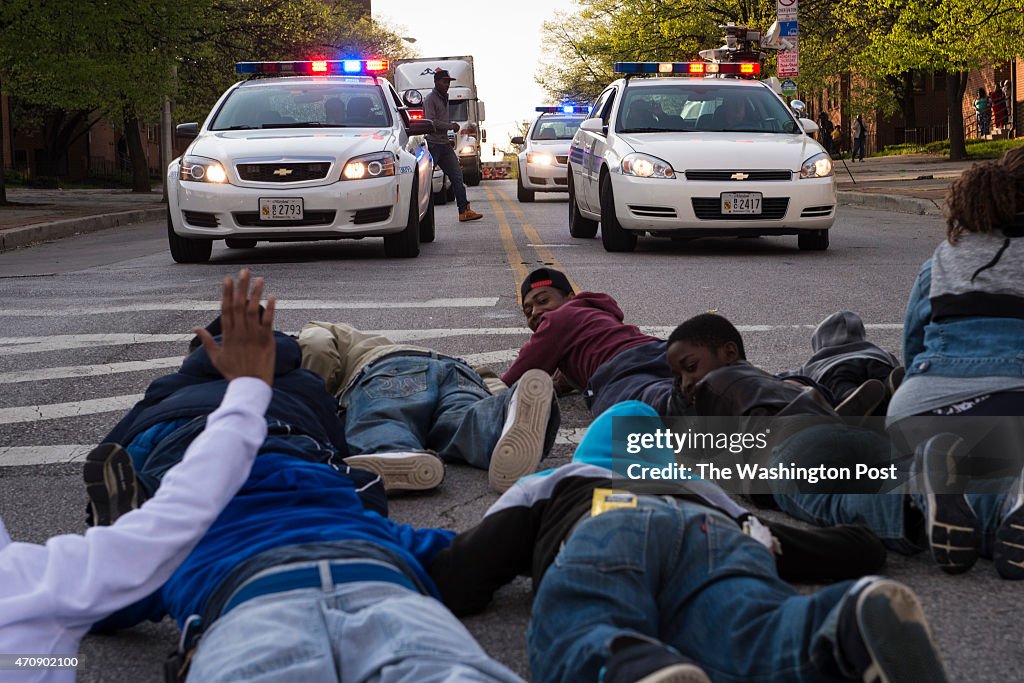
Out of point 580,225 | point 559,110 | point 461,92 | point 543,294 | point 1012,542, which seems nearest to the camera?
point 1012,542

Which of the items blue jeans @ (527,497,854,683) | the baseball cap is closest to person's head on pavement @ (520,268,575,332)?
the baseball cap

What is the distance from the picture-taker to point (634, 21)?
43.2 meters

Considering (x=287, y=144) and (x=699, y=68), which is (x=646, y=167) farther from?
(x=699, y=68)

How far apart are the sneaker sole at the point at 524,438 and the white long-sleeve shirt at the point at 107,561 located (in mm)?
1989

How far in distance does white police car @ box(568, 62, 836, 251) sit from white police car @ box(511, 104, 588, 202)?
11.0 m

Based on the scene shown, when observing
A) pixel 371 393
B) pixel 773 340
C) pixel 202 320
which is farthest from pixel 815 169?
pixel 371 393

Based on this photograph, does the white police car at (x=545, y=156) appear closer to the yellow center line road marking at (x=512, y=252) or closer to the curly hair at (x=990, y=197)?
the yellow center line road marking at (x=512, y=252)

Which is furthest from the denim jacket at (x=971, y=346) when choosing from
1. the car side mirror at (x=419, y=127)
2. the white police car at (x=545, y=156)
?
the white police car at (x=545, y=156)

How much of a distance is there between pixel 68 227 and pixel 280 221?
9.66 meters

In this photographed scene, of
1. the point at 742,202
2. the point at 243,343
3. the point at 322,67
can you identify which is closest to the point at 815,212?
the point at 742,202

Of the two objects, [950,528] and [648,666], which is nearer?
[648,666]

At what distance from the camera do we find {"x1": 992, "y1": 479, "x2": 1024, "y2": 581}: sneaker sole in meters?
3.33

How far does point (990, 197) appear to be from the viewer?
4.06 m

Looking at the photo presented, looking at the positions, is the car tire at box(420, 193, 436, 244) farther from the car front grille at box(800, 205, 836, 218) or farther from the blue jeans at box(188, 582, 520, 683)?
the blue jeans at box(188, 582, 520, 683)
